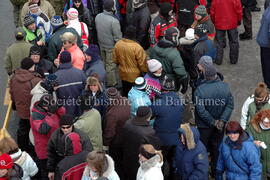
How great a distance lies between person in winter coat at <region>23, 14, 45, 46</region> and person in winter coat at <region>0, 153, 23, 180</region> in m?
3.86

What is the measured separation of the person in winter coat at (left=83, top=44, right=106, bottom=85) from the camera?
9555mm

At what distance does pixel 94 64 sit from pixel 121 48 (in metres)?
0.72

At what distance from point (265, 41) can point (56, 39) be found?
4.18 meters

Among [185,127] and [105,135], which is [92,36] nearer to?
[105,135]

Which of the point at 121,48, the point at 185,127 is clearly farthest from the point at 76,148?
the point at 121,48

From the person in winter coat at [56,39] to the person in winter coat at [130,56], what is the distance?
30.4 inches

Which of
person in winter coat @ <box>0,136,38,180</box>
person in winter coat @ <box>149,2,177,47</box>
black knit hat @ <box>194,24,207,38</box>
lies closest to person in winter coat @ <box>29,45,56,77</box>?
person in winter coat @ <box>0,136,38,180</box>

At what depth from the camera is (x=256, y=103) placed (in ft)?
27.4

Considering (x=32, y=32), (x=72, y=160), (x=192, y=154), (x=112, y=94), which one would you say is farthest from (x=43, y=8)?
(x=192, y=154)

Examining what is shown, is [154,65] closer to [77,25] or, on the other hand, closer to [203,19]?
[203,19]

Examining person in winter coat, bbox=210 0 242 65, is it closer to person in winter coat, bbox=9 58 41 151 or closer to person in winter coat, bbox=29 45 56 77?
person in winter coat, bbox=29 45 56 77

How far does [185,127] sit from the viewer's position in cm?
740

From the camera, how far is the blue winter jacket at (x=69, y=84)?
9.05 metres

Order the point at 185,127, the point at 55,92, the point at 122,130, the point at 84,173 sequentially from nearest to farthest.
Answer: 1. the point at 84,173
2. the point at 185,127
3. the point at 122,130
4. the point at 55,92
